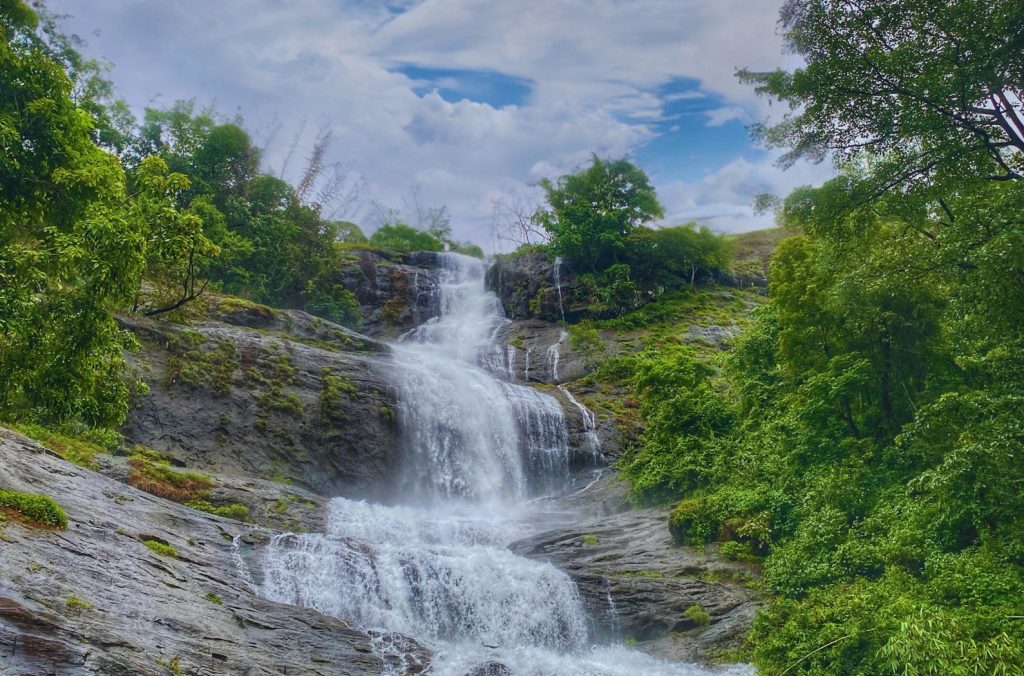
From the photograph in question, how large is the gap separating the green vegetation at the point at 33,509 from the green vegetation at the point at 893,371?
36.9 ft

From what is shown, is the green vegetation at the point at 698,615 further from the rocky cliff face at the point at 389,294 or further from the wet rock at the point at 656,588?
the rocky cliff face at the point at 389,294

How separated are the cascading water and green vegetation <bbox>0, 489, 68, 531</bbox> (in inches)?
162

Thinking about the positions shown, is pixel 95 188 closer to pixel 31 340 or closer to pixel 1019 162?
pixel 31 340

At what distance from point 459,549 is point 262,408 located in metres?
8.74

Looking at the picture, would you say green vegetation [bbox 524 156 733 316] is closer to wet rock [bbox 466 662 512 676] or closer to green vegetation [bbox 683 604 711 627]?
green vegetation [bbox 683 604 711 627]

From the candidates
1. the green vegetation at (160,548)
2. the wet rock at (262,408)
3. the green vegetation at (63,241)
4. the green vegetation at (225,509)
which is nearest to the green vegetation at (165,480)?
the green vegetation at (225,509)

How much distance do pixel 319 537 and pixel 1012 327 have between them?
1362 centimetres

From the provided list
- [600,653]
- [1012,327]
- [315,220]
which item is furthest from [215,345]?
[1012,327]

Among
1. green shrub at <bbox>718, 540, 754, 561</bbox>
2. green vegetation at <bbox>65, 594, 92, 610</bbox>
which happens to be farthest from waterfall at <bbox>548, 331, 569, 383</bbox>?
green vegetation at <bbox>65, 594, 92, 610</bbox>

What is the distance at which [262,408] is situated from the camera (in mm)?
21125

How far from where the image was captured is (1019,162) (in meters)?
12.4

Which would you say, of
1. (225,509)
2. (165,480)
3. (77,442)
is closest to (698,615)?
(225,509)

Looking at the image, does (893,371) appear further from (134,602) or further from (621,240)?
(621,240)

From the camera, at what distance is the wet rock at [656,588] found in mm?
13727
